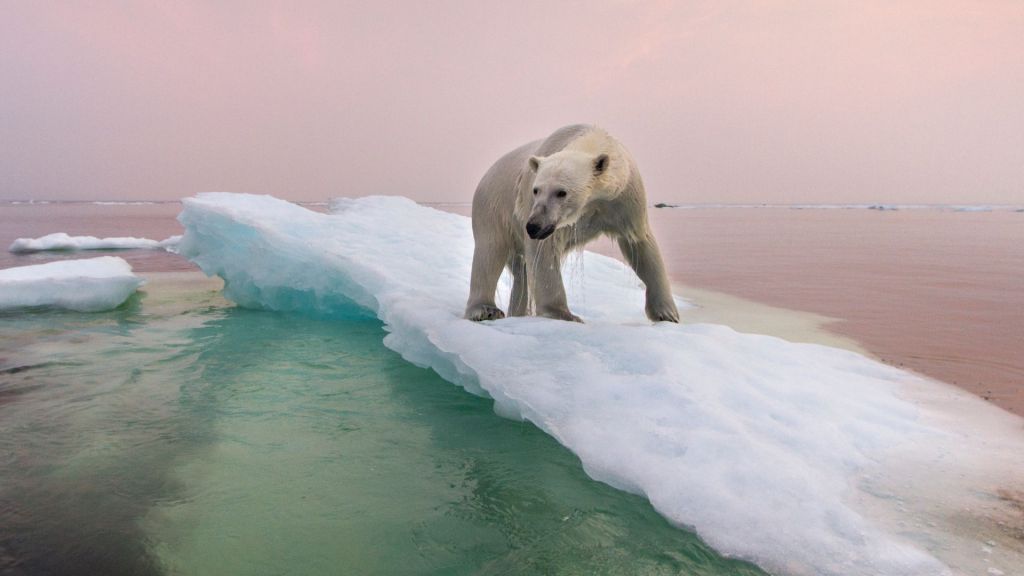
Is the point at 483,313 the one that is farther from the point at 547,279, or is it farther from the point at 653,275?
the point at 653,275

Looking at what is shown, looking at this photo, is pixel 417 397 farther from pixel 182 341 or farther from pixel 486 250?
pixel 182 341

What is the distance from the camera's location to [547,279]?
3.89 meters

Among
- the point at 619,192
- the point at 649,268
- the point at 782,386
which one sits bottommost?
the point at 782,386

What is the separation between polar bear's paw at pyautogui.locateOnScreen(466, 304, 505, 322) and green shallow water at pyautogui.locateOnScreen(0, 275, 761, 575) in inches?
20.8

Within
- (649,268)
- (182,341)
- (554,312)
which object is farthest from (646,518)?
Answer: (182,341)

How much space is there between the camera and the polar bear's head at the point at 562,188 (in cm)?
320

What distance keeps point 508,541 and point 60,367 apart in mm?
4074

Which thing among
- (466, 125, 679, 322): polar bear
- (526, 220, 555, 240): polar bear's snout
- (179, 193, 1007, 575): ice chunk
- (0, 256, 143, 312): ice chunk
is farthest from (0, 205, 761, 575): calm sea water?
(0, 256, 143, 312): ice chunk

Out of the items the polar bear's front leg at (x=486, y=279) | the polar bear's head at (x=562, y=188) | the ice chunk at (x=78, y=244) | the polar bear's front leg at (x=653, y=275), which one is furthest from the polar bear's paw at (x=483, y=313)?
the ice chunk at (x=78, y=244)

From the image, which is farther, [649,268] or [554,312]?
[649,268]

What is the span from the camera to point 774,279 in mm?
9484

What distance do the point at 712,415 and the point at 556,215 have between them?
51.7 inches

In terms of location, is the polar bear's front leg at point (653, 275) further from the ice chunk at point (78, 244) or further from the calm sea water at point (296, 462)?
the ice chunk at point (78, 244)

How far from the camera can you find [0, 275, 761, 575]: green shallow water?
1.97m
